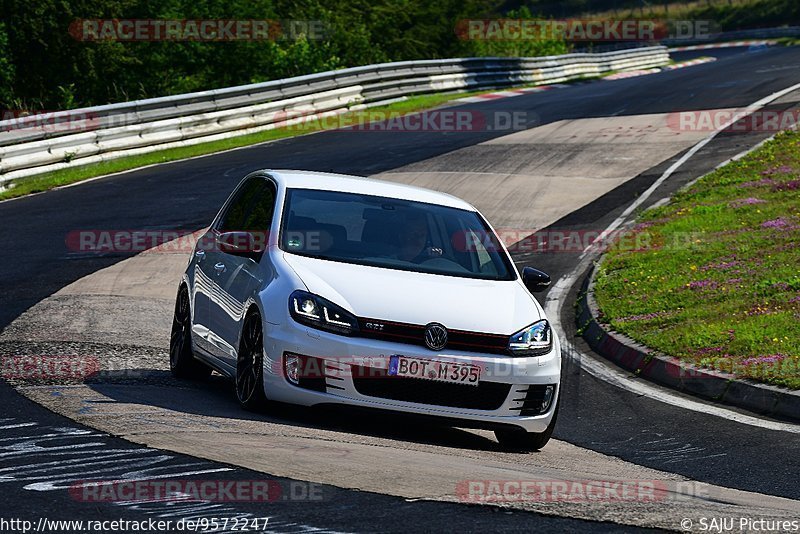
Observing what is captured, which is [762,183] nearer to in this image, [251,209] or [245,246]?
[251,209]

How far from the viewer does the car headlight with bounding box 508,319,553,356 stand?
8047mm

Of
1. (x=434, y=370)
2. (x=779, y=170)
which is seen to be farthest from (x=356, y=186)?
(x=779, y=170)

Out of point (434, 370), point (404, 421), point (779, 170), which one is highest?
point (434, 370)

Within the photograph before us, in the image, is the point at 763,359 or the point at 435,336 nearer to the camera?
the point at 435,336

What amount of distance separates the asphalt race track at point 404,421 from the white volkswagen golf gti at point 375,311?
0.91 ft

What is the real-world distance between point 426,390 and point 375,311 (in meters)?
0.58

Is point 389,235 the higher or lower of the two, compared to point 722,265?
higher

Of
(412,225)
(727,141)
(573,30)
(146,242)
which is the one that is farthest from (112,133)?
(573,30)

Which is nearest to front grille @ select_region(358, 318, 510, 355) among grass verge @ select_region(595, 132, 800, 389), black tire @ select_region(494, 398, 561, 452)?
black tire @ select_region(494, 398, 561, 452)

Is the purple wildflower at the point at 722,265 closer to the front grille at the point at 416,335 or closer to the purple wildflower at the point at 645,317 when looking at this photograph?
the purple wildflower at the point at 645,317

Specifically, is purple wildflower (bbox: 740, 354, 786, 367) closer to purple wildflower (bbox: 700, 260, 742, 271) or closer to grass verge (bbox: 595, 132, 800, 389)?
grass verge (bbox: 595, 132, 800, 389)

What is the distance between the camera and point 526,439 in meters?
8.34

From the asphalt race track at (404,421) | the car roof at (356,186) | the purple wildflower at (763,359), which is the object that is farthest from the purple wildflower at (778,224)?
the car roof at (356,186)

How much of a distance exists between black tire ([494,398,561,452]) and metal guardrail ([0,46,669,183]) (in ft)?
48.4
